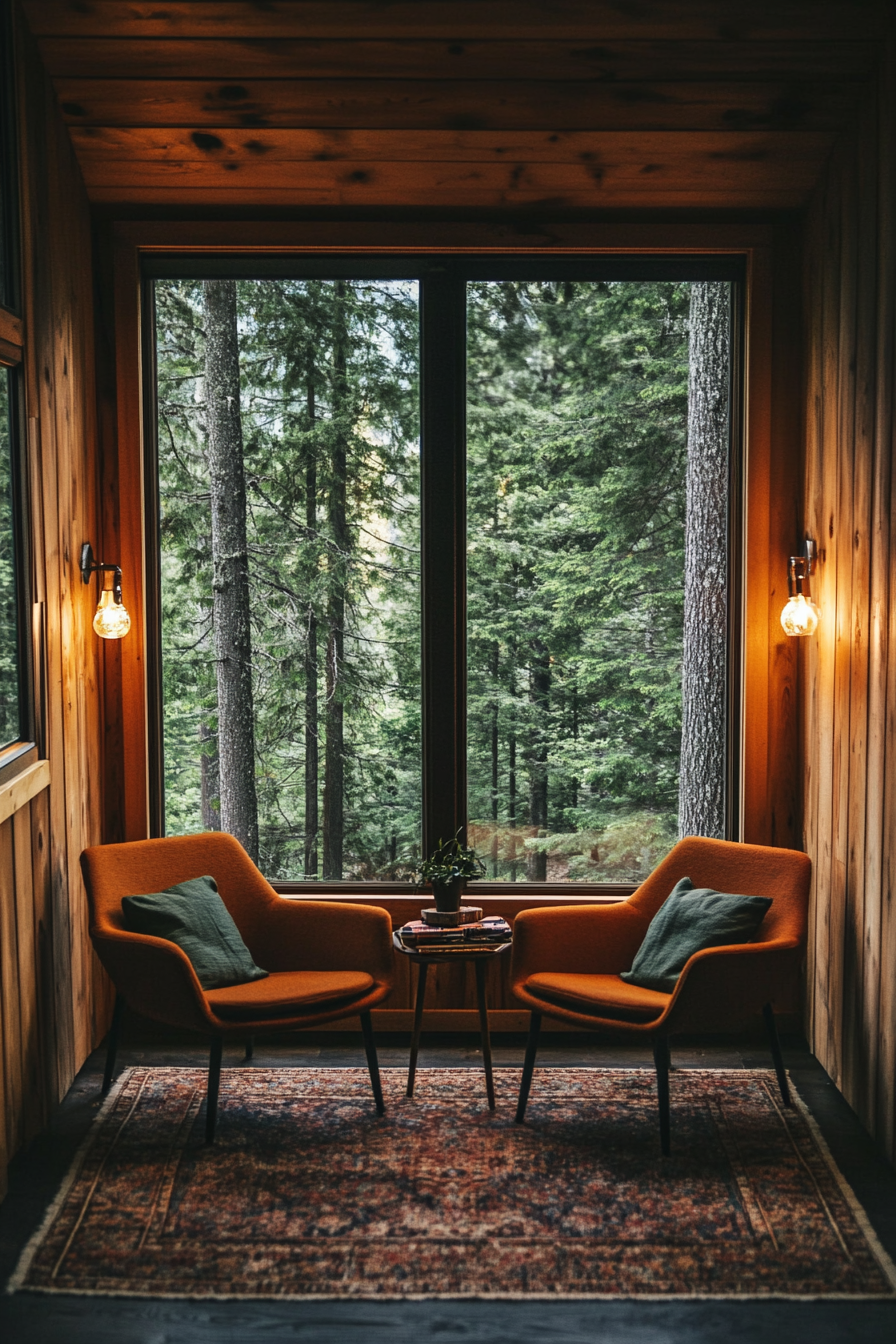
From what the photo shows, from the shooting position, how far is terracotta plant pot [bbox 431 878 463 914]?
12.4ft

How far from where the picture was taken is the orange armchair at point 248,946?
10.9ft

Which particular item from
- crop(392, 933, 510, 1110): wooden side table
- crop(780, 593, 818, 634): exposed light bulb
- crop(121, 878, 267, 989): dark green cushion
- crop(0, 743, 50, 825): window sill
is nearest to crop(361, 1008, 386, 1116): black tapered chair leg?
crop(392, 933, 510, 1110): wooden side table

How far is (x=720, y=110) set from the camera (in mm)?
3740

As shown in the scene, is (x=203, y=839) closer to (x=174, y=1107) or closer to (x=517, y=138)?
(x=174, y=1107)

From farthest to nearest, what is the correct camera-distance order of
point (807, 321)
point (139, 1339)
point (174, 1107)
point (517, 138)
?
1. point (807, 321)
2. point (517, 138)
3. point (174, 1107)
4. point (139, 1339)

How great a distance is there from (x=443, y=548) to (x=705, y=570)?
96 centimetres

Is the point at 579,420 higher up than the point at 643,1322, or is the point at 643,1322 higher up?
the point at 579,420

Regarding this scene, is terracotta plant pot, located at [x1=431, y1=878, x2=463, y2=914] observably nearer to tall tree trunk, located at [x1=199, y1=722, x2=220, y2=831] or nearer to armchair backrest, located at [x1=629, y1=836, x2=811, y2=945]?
armchair backrest, located at [x1=629, y1=836, x2=811, y2=945]

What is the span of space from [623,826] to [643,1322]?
6.51 feet

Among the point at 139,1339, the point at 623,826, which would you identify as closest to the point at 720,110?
the point at 623,826

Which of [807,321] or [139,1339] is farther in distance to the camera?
[807,321]

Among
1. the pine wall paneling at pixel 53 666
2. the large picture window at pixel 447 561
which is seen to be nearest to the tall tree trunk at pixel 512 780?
the large picture window at pixel 447 561

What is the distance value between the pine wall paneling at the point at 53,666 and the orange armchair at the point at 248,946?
188 millimetres

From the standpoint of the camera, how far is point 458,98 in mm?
3701
